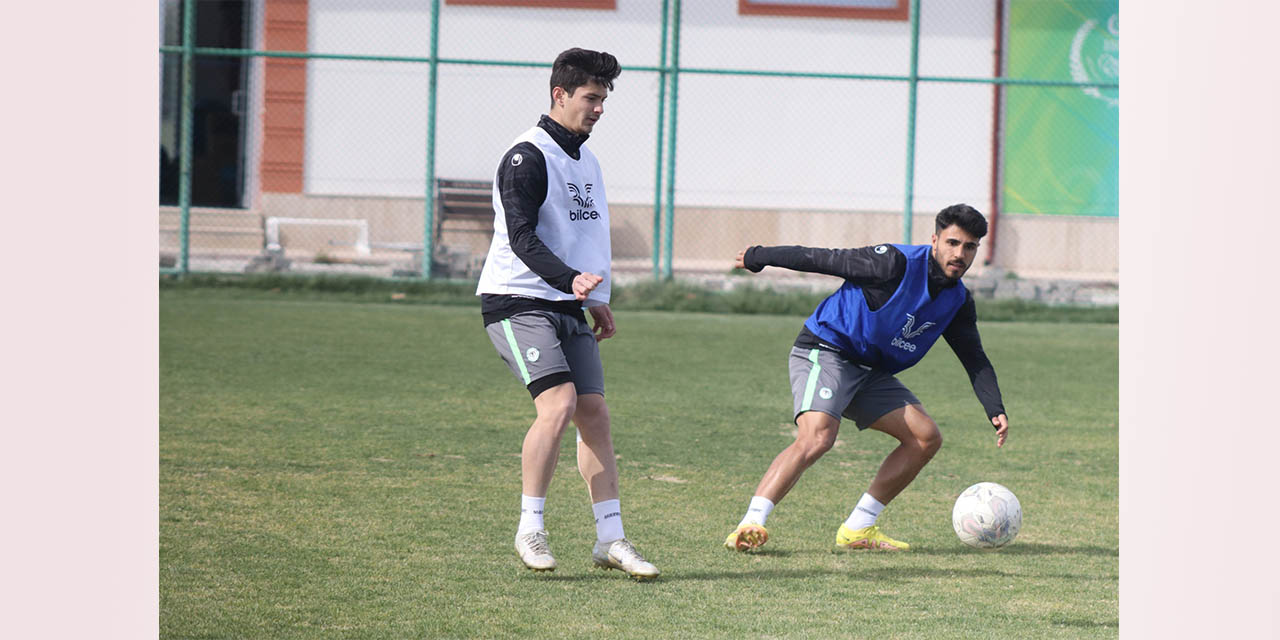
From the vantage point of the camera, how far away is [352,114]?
1772cm

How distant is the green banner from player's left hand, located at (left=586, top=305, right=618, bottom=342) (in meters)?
14.5

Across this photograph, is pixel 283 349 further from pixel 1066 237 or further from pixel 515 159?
pixel 1066 237

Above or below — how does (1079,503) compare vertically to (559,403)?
below

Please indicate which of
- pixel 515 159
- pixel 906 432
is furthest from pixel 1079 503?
pixel 515 159

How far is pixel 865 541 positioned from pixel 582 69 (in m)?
2.04

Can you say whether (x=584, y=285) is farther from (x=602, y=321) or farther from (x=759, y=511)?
(x=759, y=511)

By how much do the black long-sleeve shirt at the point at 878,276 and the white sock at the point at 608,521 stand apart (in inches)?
38.4

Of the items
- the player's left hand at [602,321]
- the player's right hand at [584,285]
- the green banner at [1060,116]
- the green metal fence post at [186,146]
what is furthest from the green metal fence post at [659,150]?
the player's right hand at [584,285]

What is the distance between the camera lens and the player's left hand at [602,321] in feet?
16.5

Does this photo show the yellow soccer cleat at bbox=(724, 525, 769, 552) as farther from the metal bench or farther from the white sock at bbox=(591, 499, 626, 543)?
the metal bench

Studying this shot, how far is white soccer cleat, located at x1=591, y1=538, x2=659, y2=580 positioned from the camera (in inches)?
179

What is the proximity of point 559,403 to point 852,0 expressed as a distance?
15491mm

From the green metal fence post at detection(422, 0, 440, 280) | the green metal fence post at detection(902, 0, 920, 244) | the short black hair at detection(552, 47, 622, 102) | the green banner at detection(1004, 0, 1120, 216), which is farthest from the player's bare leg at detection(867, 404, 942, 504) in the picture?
the green banner at detection(1004, 0, 1120, 216)

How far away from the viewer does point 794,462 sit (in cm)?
514
